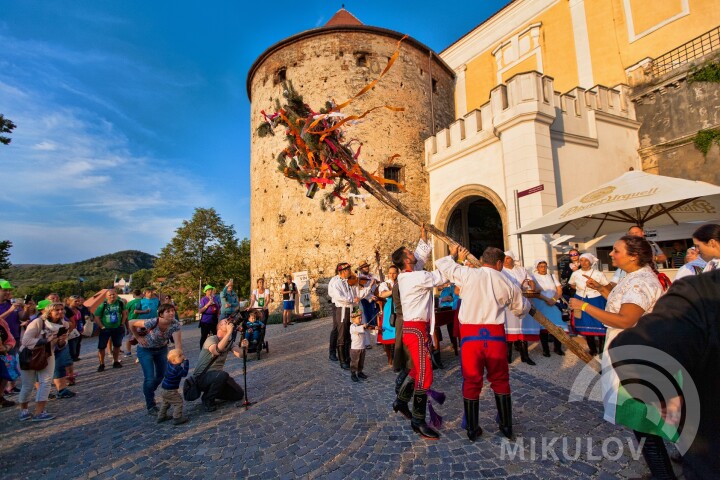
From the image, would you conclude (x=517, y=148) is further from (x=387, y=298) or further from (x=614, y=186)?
(x=387, y=298)

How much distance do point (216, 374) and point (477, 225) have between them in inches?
565

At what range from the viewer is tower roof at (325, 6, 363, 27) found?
1788cm

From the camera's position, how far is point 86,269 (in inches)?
3703

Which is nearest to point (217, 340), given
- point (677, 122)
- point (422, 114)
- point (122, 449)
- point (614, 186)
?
point (122, 449)

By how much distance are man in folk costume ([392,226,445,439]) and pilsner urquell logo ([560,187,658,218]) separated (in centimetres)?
347

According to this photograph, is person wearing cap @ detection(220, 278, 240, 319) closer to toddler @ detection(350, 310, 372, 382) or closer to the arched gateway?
toddler @ detection(350, 310, 372, 382)

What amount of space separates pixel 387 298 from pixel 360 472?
3472mm

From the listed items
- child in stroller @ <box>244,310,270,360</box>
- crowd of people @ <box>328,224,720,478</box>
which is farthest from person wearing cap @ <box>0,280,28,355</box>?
crowd of people @ <box>328,224,720,478</box>

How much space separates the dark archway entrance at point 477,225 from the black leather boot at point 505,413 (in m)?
12.6

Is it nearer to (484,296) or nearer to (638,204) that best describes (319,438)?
(484,296)

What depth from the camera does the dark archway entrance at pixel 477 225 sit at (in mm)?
15508

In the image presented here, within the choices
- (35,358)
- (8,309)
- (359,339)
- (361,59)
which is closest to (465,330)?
(359,339)

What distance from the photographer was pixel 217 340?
4.80 metres

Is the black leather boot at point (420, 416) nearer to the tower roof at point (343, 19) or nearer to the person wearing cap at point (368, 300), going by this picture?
the person wearing cap at point (368, 300)
